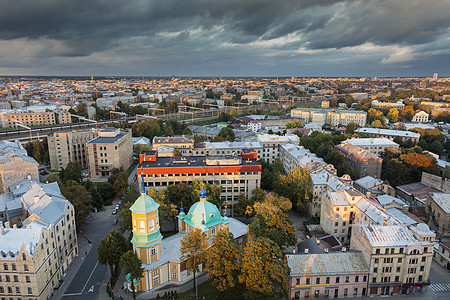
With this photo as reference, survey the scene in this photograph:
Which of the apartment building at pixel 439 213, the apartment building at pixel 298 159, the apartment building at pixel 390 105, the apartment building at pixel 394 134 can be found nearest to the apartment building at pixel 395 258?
the apartment building at pixel 439 213

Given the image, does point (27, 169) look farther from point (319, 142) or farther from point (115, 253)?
point (319, 142)

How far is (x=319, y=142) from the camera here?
9838cm

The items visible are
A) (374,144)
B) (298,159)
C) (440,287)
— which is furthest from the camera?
(374,144)

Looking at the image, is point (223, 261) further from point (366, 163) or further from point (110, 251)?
point (366, 163)

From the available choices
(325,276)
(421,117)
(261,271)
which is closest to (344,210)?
(325,276)

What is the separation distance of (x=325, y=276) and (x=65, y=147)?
7836cm

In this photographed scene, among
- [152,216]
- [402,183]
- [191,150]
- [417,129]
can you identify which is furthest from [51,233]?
[417,129]

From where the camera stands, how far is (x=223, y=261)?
34.4m

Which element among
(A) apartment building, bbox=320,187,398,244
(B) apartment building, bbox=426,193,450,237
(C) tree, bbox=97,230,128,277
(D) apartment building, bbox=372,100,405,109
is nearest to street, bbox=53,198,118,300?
(C) tree, bbox=97,230,128,277

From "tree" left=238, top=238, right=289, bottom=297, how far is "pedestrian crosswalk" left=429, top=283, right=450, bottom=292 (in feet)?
72.2

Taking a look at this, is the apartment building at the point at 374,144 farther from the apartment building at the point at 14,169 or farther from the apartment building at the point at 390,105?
the apartment building at the point at 390,105

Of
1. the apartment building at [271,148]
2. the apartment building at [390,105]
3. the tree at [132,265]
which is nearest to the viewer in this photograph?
the tree at [132,265]

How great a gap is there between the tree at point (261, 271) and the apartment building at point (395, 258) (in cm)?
1201

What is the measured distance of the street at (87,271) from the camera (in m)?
38.6
